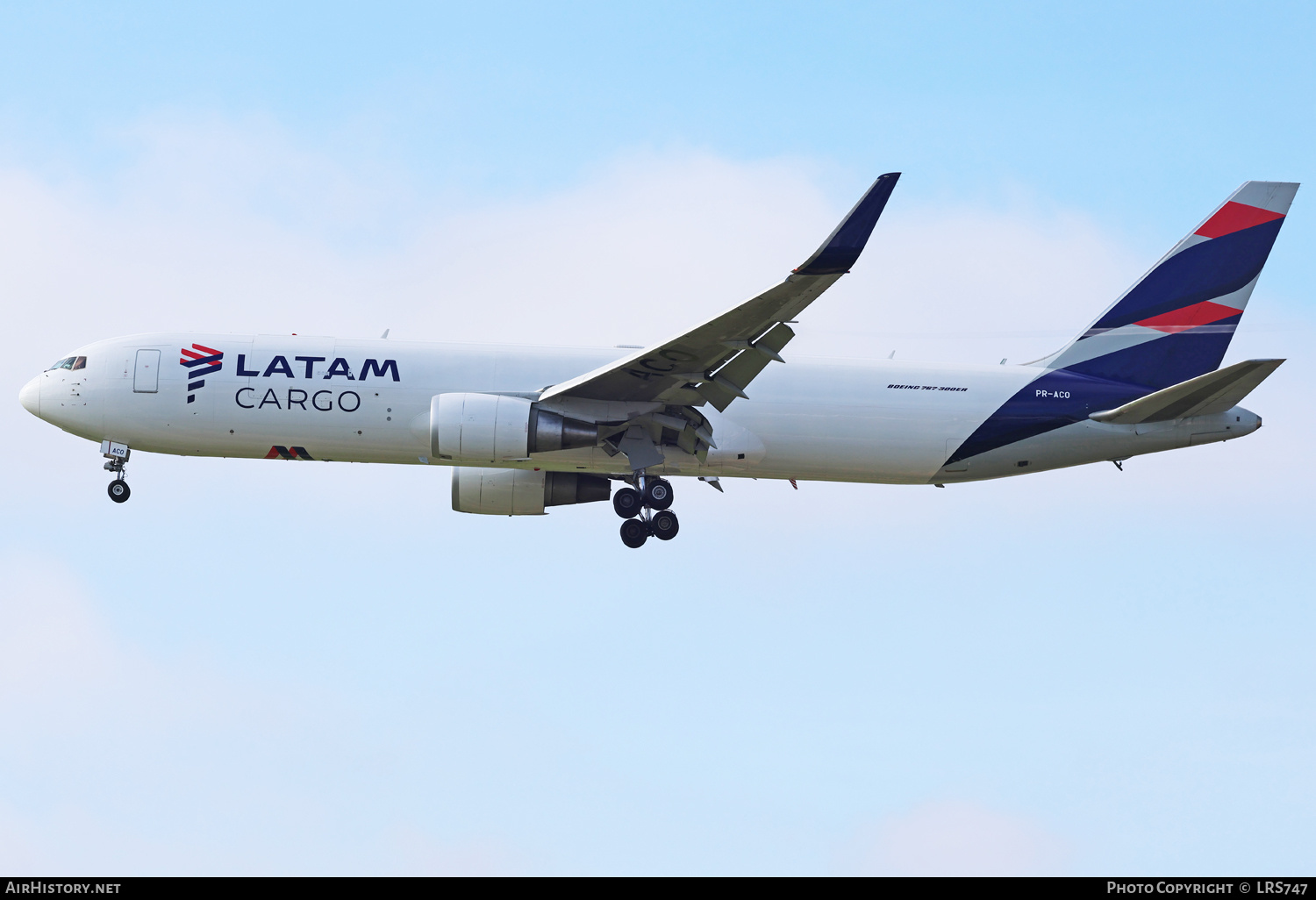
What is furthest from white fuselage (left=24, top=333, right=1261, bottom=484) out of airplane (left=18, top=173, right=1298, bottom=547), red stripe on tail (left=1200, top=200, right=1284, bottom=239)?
red stripe on tail (left=1200, top=200, right=1284, bottom=239)

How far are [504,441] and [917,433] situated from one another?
337 inches

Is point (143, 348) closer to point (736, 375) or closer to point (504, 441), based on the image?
point (504, 441)

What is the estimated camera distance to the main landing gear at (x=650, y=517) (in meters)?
30.5

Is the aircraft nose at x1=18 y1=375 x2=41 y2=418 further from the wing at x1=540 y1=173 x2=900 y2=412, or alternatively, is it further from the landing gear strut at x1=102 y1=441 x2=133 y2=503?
the wing at x1=540 y1=173 x2=900 y2=412

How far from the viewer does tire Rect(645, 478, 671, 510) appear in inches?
1199

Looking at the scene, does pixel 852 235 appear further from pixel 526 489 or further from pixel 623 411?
pixel 526 489

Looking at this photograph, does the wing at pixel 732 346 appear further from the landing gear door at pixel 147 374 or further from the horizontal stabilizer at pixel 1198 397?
the landing gear door at pixel 147 374

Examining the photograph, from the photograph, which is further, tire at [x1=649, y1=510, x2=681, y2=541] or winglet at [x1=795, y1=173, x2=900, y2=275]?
tire at [x1=649, y1=510, x2=681, y2=541]

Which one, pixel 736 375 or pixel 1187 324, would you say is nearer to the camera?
pixel 736 375

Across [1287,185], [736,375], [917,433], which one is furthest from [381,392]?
[1287,185]

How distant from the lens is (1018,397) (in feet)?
98.9

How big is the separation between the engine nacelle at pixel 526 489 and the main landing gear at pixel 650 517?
1.73m

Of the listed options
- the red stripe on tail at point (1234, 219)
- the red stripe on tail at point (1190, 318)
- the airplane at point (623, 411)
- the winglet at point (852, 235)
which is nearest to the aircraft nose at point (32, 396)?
the airplane at point (623, 411)

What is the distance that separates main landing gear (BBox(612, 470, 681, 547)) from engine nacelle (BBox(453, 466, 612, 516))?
1.73 m
